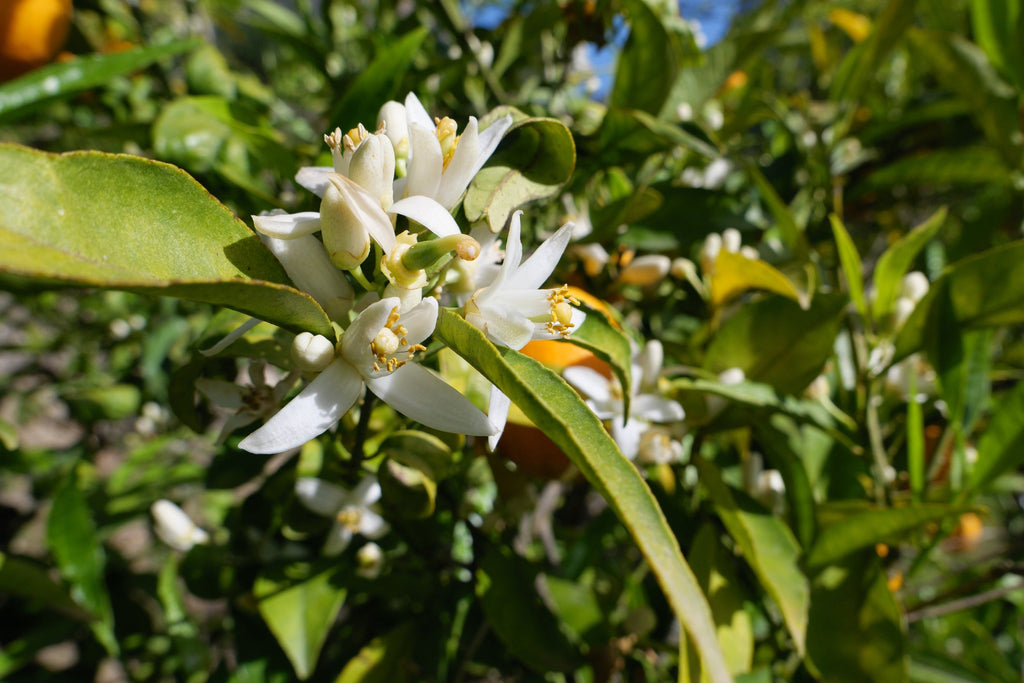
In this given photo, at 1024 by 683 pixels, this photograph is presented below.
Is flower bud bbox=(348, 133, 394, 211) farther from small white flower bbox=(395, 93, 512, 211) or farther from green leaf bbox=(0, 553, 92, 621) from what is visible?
green leaf bbox=(0, 553, 92, 621)

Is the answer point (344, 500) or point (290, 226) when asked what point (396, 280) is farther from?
point (344, 500)

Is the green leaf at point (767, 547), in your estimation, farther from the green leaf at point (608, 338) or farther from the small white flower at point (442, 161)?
the small white flower at point (442, 161)

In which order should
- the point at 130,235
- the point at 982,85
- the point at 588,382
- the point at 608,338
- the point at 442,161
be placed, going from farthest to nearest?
the point at 982,85 < the point at 588,382 < the point at 608,338 < the point at 442,161 < the point at 130,235

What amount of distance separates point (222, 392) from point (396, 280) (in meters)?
0.27

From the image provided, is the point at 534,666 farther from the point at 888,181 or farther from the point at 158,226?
the point at 888,181

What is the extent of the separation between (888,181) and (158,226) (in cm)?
120

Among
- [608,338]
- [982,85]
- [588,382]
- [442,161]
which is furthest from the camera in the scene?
[982,85]

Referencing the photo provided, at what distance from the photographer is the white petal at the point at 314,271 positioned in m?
0.42

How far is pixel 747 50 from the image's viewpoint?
1.00m

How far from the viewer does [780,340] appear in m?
0.76

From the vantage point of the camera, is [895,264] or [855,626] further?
[895,264]

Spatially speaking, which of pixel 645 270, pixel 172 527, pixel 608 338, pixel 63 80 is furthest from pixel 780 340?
pixel 63 80

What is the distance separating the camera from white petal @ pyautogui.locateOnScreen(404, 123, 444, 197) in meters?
0.43

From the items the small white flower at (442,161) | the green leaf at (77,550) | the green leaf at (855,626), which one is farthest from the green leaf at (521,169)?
the green leaf at (77,550)
